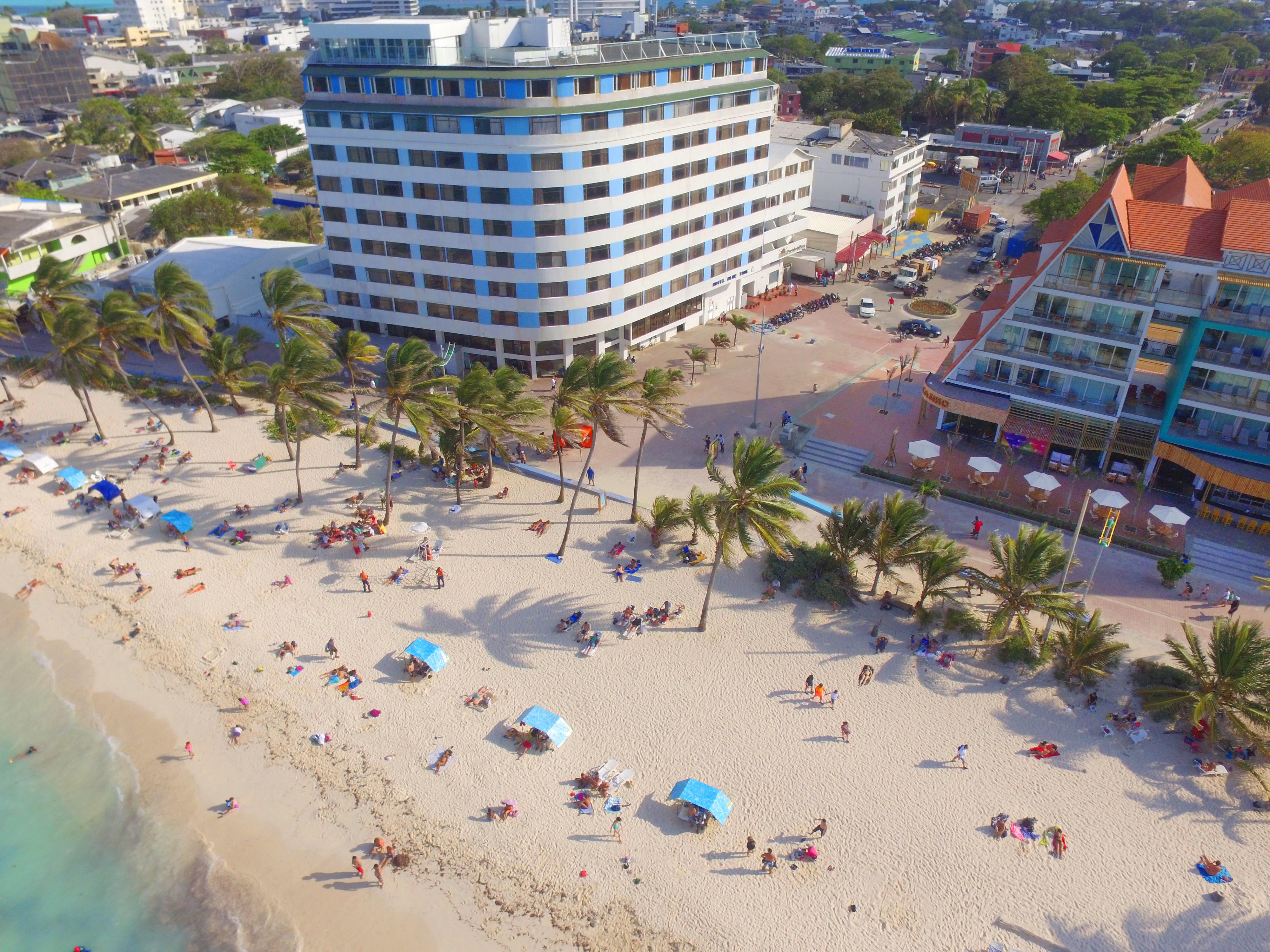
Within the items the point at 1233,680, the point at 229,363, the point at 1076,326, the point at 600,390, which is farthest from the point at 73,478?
the point at 1076,326

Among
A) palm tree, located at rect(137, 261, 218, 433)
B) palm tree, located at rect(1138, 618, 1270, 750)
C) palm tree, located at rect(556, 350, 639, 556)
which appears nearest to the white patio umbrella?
palm tree, located at rect(1138, 618, 1270, 750)

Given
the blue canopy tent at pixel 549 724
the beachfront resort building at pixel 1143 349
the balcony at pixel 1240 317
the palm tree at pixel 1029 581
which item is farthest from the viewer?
the beachfront resort building at pixel 1143 349

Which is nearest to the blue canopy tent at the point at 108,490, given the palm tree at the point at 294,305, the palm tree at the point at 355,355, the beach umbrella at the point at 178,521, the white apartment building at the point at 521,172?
the beach umbrella at the point at 178,521

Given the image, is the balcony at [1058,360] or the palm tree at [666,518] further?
the balcony at [1058,360]

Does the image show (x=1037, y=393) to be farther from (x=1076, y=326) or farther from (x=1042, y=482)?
(x=1042, y=482)

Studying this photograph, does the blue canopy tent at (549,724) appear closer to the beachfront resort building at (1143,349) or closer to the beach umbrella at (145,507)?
the beach umbrella at (145,507)

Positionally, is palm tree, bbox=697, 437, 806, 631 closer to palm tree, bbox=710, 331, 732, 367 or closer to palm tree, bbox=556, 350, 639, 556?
palm tree, bbox=556, 350, 639, 556
